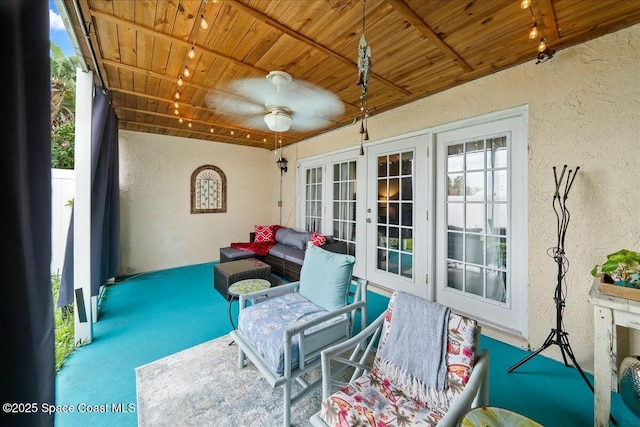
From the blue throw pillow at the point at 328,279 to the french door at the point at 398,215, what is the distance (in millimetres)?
1470

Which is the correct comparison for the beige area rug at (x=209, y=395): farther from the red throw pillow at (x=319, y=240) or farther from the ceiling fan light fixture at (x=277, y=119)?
the ceiling fan light fixture at (x=277, y=119)

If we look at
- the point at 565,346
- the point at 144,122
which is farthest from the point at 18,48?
the point at 144,122

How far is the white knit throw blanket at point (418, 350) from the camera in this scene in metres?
1.19

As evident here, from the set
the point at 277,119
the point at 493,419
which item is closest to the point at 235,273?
the point at 277,119

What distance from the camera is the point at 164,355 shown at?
Answer: 6.75ft

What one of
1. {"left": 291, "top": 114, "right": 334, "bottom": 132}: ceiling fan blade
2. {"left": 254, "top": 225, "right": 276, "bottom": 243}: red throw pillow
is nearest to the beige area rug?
{"left": 254, "top": 225, "right": 276, "bottom": 243}: red throw pillow

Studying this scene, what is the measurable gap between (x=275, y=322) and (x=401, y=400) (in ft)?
2.85

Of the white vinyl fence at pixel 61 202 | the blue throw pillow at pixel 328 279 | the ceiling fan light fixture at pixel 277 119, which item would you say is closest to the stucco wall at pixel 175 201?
the white vinyl fence at pixel 61 202

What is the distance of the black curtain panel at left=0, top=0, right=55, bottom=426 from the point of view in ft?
2.05

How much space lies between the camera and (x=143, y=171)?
437 cm

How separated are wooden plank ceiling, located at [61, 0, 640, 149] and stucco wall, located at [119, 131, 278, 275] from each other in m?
1.72

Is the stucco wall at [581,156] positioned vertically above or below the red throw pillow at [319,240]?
above

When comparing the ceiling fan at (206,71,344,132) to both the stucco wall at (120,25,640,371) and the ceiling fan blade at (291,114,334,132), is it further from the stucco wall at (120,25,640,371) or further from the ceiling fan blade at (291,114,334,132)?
the stucco wall at (120,25,640,371)

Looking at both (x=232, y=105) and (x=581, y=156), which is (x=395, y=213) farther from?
(x=232, y=105)
